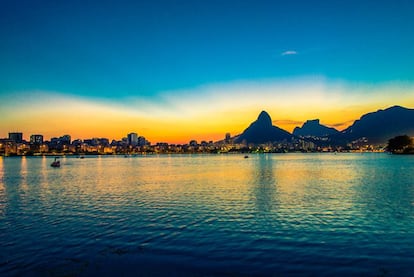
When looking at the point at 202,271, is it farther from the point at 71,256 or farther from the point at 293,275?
the point at 71,256

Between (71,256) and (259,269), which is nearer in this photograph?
(259,269)

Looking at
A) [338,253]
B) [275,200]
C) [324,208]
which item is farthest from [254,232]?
[275,200]

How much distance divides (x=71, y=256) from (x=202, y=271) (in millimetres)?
7340

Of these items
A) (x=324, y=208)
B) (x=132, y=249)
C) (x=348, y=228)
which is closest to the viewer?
(x=132, y=249)

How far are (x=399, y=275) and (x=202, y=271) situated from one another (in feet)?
27.7

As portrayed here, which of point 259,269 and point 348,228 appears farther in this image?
point 348,228

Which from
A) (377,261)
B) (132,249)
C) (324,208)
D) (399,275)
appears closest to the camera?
(399,275)

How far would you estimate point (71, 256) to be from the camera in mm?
16438

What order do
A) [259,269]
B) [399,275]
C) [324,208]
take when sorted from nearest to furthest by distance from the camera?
[399,275], [259,269], [324,208]

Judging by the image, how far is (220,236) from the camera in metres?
19.8

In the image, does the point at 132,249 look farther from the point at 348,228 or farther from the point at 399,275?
the point at 348,228

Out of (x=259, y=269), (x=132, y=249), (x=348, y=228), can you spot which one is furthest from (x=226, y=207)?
(x=259, y=269)

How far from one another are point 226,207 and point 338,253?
14.7 meters

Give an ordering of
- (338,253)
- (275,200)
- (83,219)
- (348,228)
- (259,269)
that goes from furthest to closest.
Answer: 1. (275,200)
2. (83,219)
3. (348,228)
4. (338,253)
5. (259,269)
